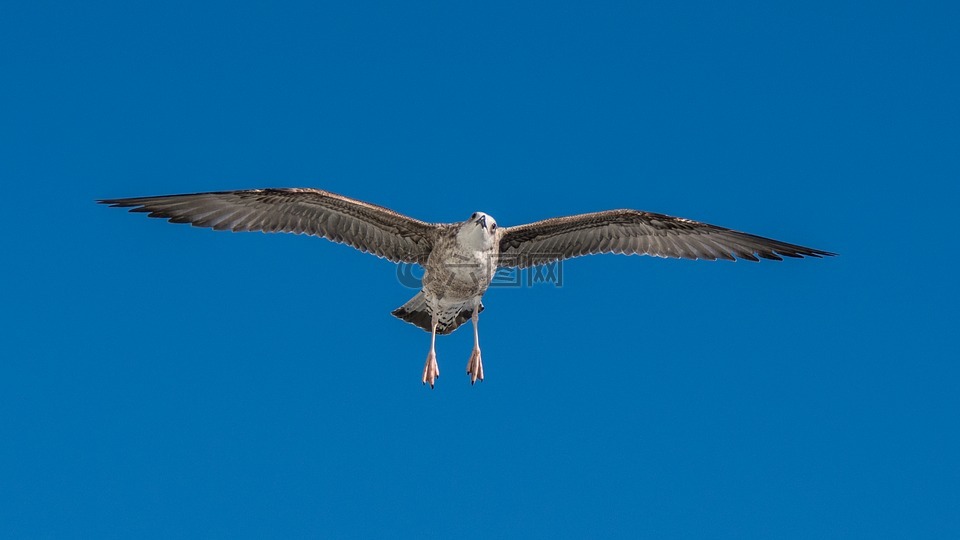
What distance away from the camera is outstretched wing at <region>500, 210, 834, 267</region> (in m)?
15.3

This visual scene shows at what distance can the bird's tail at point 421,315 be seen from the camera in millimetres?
15516

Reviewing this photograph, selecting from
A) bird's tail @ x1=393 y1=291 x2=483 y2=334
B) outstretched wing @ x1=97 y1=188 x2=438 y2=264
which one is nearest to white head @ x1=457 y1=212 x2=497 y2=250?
outstretched wing @ x1=97 y1=188 x2=438 y2=264

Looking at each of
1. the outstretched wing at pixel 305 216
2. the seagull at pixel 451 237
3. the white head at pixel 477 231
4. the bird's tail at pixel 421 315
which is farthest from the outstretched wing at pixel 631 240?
the outstretched wing at pixel 305 216

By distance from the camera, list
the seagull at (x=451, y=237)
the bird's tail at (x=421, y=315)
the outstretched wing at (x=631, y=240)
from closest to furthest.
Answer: the seagull at (x=451, y=237)
the outstretched wing at (x=631, y=240)
the bird's tail at (x=421, y=315)

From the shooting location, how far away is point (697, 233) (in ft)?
52.5

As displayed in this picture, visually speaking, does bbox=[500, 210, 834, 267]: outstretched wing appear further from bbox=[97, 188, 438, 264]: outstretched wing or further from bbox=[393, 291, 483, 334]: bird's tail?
bbox=[97, 188, 438, 264]: outstretched wing

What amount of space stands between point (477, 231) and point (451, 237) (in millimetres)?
533

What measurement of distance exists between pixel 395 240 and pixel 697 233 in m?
4.95

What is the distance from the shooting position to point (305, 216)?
1496 cm

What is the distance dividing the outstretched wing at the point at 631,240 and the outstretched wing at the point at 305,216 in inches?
60.9

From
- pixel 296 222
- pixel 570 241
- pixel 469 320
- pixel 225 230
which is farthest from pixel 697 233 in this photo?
pixel 225 230

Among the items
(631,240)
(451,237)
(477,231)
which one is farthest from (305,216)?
(631,240)

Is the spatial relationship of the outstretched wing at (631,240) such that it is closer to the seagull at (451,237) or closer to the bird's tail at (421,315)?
the seagull at (451,237)

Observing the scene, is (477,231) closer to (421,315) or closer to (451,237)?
(451,237)
